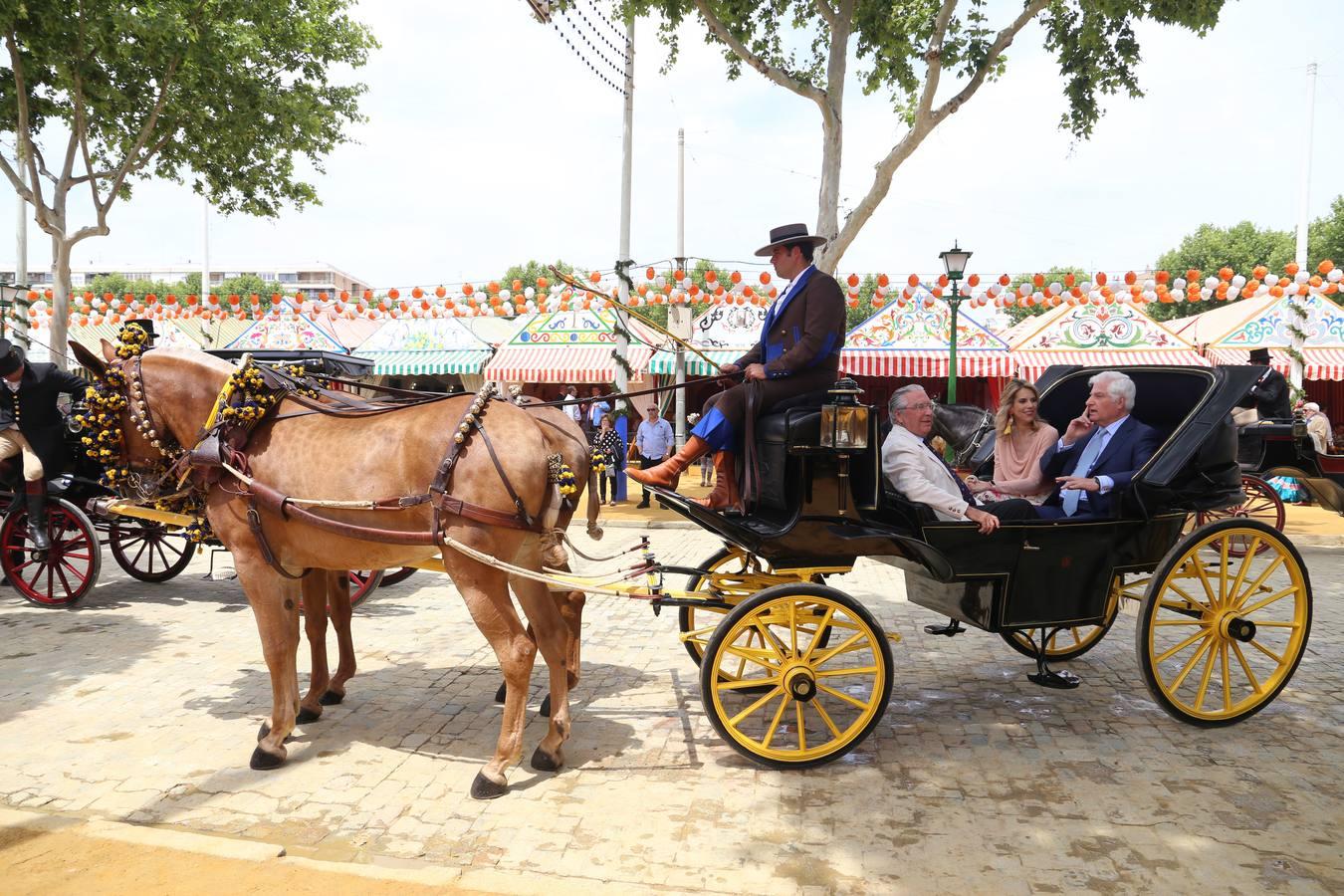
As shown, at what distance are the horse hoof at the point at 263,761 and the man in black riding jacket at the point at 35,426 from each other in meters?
4.26

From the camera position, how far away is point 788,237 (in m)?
Result: 4.39

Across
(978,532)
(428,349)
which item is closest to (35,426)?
(978,532)

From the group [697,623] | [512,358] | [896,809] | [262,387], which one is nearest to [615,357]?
[512,358]

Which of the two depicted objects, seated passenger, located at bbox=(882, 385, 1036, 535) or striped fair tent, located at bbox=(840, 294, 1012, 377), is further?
striped fair tent, located at bbox=(840, 294, 1012, 377)

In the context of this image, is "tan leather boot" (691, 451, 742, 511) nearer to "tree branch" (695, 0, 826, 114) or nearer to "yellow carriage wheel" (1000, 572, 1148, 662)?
"yellow carriage wheel" (1000, 572, 1148, 662)

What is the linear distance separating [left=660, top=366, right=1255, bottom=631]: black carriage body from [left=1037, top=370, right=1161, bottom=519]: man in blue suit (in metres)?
0.12

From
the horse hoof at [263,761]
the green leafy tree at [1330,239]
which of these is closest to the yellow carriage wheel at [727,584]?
the horse hoof at [263,761]

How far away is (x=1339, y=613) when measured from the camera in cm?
715

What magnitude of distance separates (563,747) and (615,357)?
10.8 meters

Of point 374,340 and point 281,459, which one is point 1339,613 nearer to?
point 281,459

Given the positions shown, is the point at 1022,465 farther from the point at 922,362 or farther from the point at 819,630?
the point at 922,362

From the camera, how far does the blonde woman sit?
549 cm

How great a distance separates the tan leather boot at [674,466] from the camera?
164 inches

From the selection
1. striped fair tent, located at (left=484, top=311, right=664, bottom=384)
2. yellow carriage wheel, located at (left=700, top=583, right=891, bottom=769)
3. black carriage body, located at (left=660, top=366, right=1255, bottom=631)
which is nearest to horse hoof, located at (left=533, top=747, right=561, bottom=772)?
yellow carriage wheel, located at (left=700, top=583, right=891, bottom=769)
